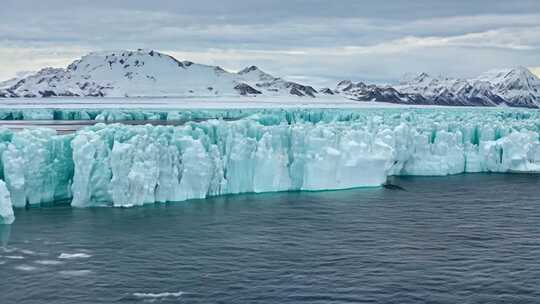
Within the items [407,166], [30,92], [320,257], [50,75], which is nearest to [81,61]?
[50,75]

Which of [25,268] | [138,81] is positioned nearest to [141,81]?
[138,81]

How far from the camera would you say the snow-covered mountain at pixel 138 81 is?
442ft

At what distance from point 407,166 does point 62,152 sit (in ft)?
54.6

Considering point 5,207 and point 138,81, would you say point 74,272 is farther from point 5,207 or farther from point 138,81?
point 138,81

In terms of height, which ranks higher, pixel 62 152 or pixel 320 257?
pixel 62 152

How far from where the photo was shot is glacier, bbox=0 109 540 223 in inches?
865

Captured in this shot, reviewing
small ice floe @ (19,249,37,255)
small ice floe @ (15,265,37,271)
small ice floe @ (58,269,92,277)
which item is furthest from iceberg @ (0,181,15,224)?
small ice floe @ (58,269,92,277)

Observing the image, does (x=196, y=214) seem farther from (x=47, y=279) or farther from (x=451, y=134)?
(x=451, y=134)

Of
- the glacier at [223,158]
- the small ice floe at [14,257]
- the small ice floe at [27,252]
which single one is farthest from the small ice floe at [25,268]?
the glacier at [223,158]

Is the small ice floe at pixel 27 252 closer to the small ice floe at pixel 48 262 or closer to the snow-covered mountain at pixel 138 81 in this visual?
the small ice floe at pixel 48 262

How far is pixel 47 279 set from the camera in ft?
45.9

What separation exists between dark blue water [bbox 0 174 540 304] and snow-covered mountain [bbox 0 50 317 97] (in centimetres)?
10719

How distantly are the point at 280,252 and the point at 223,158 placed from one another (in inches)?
366

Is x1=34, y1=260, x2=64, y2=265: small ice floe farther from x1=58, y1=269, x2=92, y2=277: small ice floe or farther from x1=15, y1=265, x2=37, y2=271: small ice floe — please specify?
x1=58, y1=269, x2=92, y2=277: small ice floe
